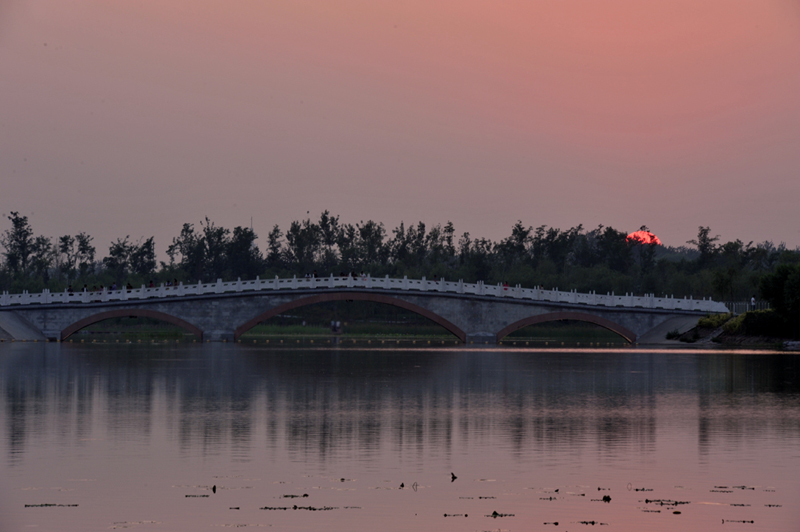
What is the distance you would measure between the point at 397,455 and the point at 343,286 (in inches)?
2125

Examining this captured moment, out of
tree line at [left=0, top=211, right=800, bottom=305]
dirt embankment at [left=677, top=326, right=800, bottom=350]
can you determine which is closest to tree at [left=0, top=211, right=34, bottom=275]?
tree line at [left=0, top=211, right=800, bottom=305]

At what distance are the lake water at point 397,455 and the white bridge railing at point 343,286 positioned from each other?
134 ft

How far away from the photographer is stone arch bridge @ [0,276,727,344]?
66.9m

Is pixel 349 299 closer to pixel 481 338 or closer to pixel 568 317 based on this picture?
pixel 481 338

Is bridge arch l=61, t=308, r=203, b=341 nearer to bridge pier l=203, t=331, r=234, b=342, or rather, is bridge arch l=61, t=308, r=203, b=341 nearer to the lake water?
bridge pier l=203, t=331, r=234, b=342

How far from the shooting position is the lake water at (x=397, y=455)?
32.8 feet

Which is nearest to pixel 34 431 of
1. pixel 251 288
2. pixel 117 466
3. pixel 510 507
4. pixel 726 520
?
pixel 117 466

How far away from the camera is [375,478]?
38.9ft

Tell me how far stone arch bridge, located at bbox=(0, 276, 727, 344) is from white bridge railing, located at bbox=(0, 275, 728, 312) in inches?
2.5

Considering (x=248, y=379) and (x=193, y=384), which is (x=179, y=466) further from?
(x=248, y=379)

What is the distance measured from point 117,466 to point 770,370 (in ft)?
82.5

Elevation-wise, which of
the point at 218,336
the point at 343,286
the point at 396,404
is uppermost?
the point at 343,286

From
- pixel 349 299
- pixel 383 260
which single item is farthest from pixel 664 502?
pixel 383 260

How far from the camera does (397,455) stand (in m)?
13.6
